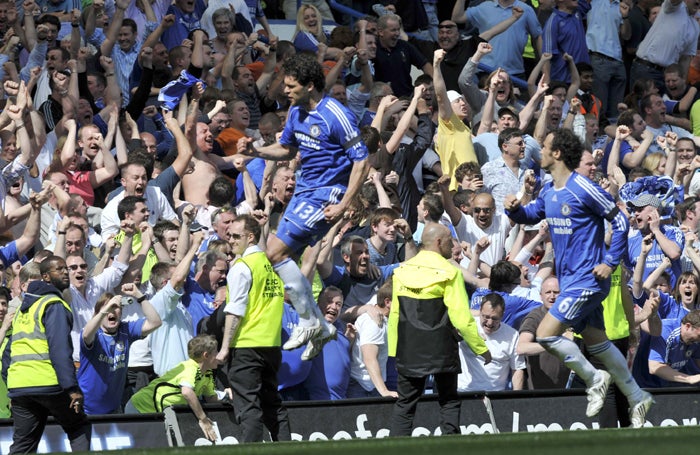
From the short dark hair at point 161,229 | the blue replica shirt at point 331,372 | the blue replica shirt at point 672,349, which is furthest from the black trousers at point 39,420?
the blue replica shirt at point 672,349

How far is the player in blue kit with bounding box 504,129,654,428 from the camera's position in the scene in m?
9.84

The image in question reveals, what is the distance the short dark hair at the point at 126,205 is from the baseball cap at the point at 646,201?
4.99 metres

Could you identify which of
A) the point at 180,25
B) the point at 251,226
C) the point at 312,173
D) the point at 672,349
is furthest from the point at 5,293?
the point at 180,25

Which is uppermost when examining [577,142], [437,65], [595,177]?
[577,142]

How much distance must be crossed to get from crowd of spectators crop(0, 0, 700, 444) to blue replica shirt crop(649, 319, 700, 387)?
23 mm

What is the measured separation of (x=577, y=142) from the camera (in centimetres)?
995

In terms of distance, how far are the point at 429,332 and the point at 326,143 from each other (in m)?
1.53

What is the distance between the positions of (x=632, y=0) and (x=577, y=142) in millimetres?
11337

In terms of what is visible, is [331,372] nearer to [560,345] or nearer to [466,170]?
[560,345]

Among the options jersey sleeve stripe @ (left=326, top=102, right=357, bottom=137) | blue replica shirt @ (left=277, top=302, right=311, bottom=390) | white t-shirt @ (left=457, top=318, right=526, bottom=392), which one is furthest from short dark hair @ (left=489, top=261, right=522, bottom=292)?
jersey sleeve stripe @ (left=326, top=102, right=357, bottom=137)

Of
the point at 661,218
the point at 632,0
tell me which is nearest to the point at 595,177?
the point at 661,218

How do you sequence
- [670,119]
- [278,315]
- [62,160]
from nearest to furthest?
[278,315] → [62,160] → [670,119]

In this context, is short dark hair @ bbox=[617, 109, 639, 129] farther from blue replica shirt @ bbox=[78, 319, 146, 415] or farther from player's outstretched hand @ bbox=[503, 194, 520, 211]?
blue replica shirt @ bbox=[78, 319, 146, 415]

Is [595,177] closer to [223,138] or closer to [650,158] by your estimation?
[650,158]
